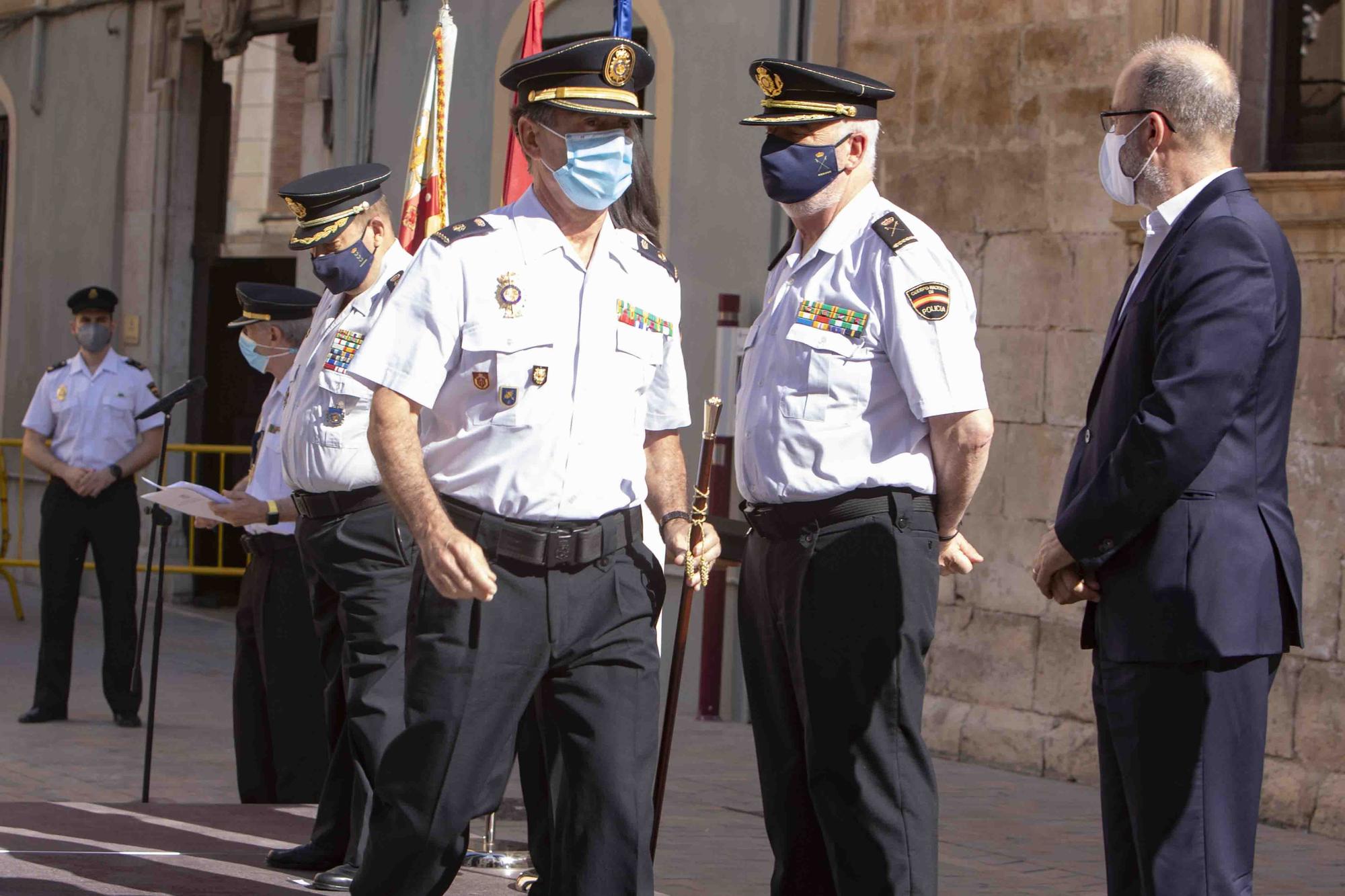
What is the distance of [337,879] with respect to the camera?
231 inches

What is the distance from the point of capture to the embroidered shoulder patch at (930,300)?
4.38 meters

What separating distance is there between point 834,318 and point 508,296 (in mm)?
743

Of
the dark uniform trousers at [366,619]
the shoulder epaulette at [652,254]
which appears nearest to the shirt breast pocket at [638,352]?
the shoulder epaulette at [652,254]

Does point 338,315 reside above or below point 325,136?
below

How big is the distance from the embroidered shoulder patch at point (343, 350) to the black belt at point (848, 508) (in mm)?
1801

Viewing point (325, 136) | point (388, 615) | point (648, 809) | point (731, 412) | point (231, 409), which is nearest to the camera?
point (648, 809)

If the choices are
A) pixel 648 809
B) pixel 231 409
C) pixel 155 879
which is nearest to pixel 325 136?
pixel 231 409

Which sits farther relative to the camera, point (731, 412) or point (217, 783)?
point (731, 412)

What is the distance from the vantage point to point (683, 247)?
10.5 meters

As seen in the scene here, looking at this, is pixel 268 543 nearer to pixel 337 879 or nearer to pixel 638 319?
pixel 337 879

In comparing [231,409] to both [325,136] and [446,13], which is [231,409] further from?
[446,13]

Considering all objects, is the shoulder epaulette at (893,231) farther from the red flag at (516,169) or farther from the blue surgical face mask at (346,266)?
the red flag at (516,169)

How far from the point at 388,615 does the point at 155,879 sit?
3.66 ft

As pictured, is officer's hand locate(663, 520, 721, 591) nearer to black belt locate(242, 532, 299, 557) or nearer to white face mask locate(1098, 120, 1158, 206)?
white face mask locate(1098, 120, 1158, 206)
